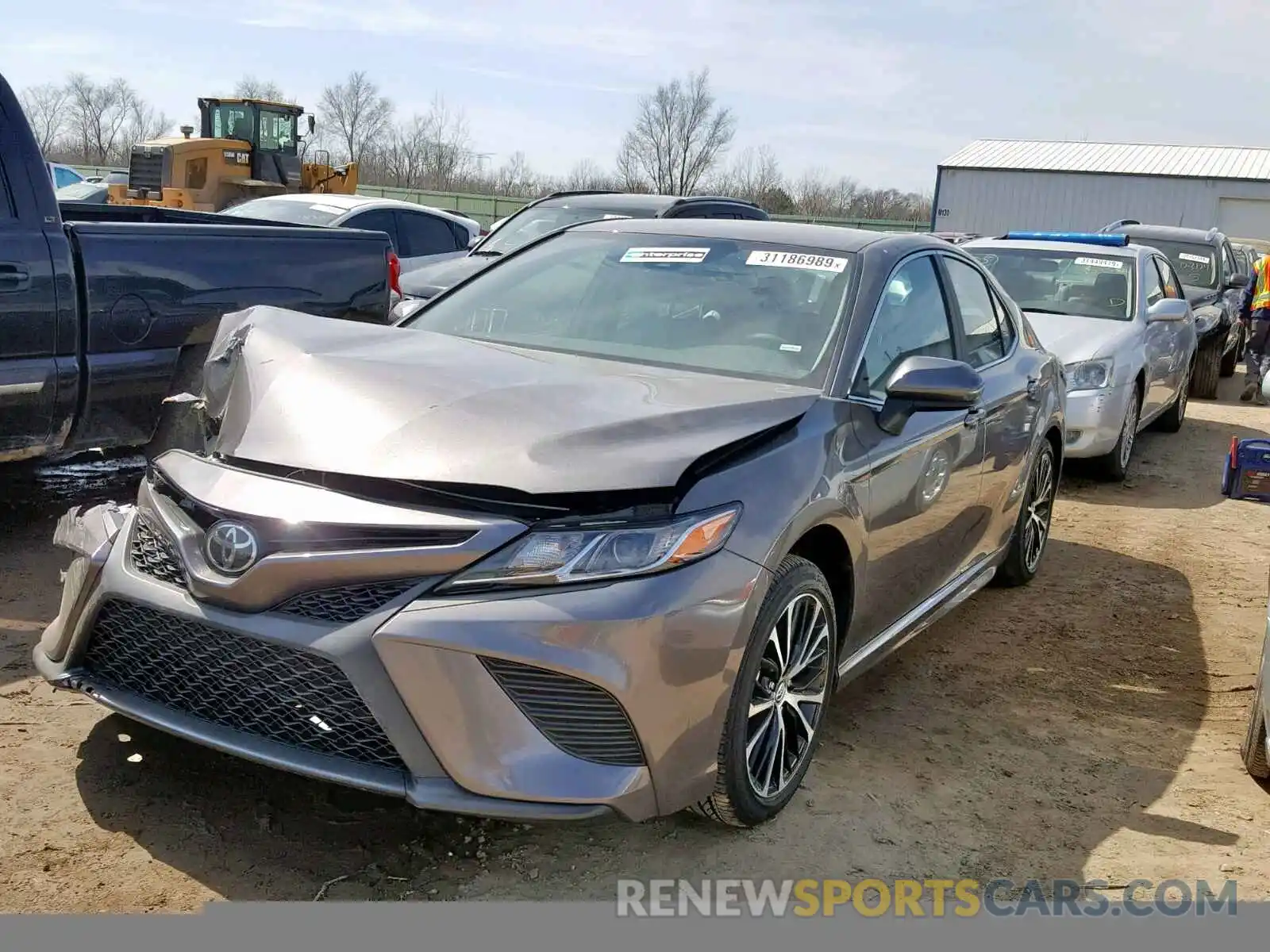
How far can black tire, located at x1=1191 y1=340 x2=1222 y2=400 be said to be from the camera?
13.4 meters

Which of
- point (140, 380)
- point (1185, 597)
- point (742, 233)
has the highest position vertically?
point (742, 233)

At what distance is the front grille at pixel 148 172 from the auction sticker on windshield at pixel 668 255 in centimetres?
2062

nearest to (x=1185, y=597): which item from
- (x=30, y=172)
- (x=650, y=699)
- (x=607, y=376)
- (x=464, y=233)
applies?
(x=607, y=376)

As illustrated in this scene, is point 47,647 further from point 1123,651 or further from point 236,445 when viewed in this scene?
point 1123,651

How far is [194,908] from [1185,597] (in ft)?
16.6

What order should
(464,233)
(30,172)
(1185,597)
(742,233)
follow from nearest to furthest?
1. (742,233)
2. (30,172)
3. (1185,597)
4. (464,233)

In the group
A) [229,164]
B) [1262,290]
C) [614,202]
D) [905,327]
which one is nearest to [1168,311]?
[1262,290]

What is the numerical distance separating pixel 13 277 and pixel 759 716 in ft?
12.1

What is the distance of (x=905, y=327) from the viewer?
165 inches

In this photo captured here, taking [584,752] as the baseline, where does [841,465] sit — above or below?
above

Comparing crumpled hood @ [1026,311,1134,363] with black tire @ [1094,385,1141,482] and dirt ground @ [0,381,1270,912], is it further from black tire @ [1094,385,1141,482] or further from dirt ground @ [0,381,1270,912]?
dirt ground @ [0,381,1270,912]

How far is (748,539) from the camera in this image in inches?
117

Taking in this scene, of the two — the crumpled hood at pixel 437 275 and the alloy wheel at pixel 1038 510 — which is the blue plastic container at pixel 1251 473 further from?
the crumpled hood at pixel 437 275

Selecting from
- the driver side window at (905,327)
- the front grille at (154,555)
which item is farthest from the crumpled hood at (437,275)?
the front grille at (154,555)
